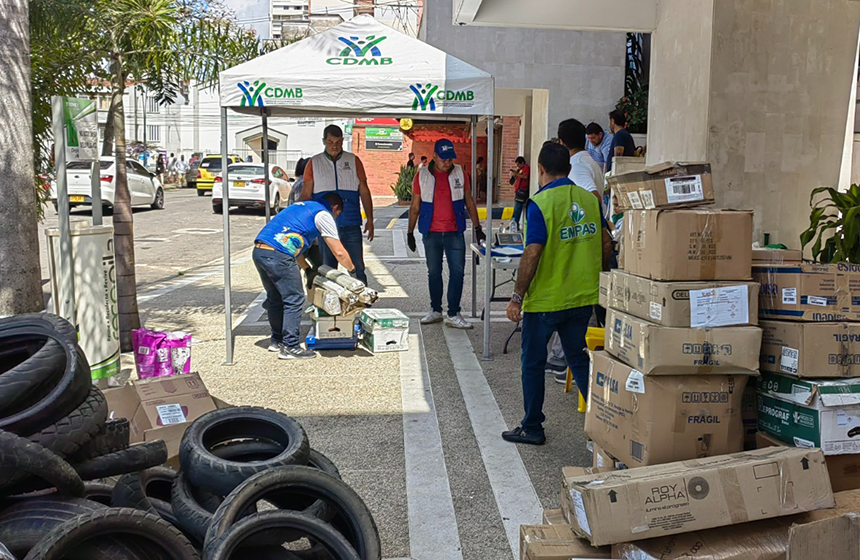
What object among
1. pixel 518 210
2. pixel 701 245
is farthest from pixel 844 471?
pixel 518 210

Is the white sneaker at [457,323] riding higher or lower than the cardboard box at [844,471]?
lower

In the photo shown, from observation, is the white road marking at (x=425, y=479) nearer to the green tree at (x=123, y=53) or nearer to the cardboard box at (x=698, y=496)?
the cardboard box at (x=698, y=496)

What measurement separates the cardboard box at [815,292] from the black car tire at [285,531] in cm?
226

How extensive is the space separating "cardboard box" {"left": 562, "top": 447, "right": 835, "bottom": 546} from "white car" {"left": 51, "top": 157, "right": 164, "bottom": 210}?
2209 centimetres

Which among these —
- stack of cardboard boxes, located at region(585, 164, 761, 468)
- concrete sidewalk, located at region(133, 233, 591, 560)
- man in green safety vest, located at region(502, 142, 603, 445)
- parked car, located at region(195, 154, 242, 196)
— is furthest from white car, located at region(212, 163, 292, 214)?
stack of cardboard boxes, located at region(585, 164, 761, 468)

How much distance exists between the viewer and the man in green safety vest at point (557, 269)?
514cm

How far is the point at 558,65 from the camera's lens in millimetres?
16594

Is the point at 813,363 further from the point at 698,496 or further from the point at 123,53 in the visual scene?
the point at 123,53

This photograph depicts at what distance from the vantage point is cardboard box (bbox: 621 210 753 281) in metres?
3.74

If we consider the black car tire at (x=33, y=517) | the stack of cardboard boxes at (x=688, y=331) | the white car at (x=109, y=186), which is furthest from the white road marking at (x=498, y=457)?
the white car at (x=109, y=186)

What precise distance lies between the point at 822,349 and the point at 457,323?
579 cm

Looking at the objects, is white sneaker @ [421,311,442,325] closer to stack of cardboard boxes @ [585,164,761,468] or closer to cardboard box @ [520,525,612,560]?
stack of cardboard boxes @ [585,164,761,468]

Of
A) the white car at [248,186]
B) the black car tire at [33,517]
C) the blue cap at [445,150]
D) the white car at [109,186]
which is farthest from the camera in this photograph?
the white car at [248,186]

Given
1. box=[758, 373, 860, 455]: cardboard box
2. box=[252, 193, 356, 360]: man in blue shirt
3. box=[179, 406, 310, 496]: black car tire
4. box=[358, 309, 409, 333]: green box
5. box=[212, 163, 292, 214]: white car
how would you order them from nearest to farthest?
box=[179, 406, 310, 496]: black car tire → box=[758, 373, 860, 455]: cardboard box → box=[252, 193, 356, 360]: man in blue shirt → box=[358, 309, 409, 333]: green box → box=[212, 163, 292, 214]: white car
